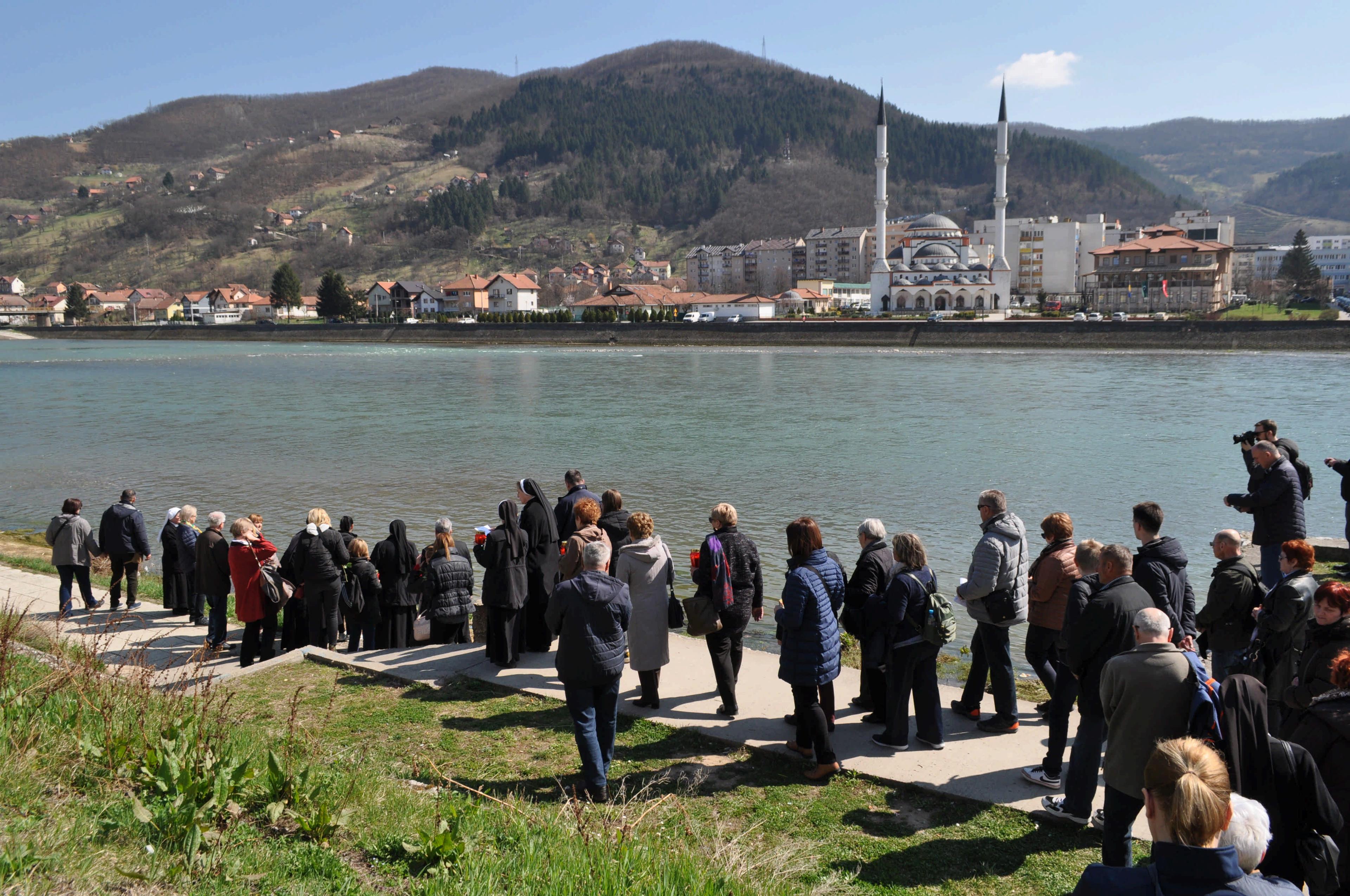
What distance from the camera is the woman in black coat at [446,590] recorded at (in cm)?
674

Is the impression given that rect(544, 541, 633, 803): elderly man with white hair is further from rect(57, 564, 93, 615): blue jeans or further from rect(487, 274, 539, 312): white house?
rect(487, 274, 539, 312): white house

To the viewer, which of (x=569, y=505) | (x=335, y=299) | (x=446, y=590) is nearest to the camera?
(x=569, y=505)

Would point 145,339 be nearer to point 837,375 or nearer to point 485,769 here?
point 837,375

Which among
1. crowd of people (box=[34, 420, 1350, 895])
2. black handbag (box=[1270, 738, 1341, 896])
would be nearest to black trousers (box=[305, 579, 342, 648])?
crowd of people (box=[34, 420, 1350, 895])

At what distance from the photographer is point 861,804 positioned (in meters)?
4.14

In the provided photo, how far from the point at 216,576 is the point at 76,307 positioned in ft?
400

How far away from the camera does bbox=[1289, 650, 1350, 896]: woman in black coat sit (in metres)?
2.94

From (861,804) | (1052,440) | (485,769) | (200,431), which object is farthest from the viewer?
(200,431)

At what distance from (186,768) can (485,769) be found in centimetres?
150

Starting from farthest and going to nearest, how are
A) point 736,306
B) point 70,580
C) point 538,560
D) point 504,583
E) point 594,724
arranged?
1. point 736,306
2. point 70,580
3. point 538,560
4. point 504,583
5. point 594,724

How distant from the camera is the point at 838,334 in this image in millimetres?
65500

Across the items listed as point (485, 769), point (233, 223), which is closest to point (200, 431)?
point (485, 769)

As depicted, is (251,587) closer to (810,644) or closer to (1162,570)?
(810,644)

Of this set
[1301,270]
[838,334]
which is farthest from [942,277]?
[1301,270]
